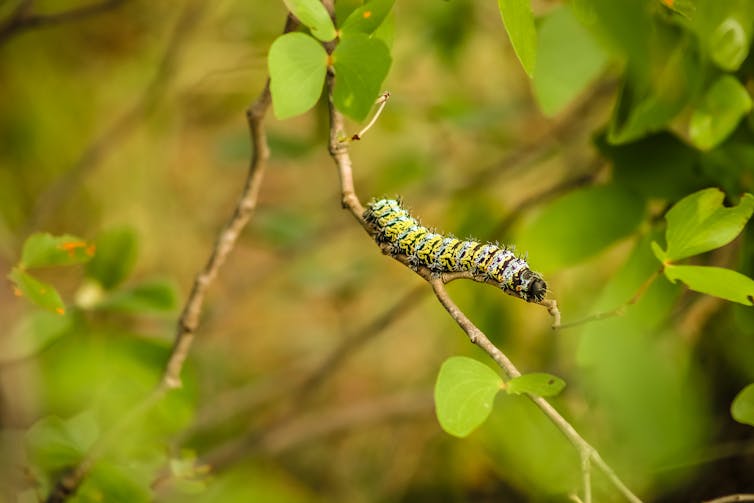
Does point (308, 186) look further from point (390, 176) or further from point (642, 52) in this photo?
point (642, 52)

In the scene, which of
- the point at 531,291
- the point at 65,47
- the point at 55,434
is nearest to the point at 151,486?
the point at 55,434

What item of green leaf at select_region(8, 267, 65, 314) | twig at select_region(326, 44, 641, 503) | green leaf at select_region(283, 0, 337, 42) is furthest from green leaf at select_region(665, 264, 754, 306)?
green leaf at select_region(8, 267, 65, 314)

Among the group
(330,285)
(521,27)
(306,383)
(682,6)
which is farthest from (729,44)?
(330,285)

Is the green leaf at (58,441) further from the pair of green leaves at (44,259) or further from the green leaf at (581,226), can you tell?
the green leaf at (581,226)

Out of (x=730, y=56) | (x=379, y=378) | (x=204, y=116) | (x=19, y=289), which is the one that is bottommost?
(x=379, y=378)

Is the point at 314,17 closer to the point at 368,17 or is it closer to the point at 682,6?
the point at 368,17

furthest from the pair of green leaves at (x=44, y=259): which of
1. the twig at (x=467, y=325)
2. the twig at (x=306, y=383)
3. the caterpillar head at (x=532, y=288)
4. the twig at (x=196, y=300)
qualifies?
the twig at (x=306, y=383)
